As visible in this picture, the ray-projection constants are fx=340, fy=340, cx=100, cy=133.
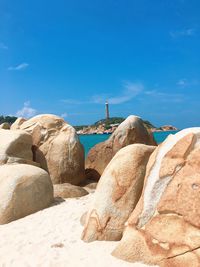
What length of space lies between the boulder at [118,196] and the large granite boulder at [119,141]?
23.2 ft

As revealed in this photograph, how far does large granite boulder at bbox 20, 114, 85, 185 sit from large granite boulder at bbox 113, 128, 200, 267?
702cm

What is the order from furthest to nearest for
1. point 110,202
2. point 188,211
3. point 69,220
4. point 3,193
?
point 3,193 < point 69,220 < point 110,202 < point 188,211

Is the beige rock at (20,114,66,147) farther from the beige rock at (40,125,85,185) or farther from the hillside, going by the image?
the hillside

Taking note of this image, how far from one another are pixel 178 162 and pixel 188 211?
30.4 inches

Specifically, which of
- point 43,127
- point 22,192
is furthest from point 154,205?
point 43,127

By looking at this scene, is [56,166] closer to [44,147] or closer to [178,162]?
[44,147]

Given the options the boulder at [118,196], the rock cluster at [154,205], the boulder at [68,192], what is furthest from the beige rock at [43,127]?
the boulder at [118,196]

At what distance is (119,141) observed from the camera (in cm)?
1346

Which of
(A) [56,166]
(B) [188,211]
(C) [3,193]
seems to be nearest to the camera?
(B) [188,211]

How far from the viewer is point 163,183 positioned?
526 cm

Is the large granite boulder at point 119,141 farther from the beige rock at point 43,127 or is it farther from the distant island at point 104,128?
the distant island at point 104,128

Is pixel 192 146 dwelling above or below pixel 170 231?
above

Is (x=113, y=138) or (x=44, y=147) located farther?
(x=113, y=138)

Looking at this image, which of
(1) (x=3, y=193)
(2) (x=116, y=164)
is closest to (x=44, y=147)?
(1) (x=3, y=193)
